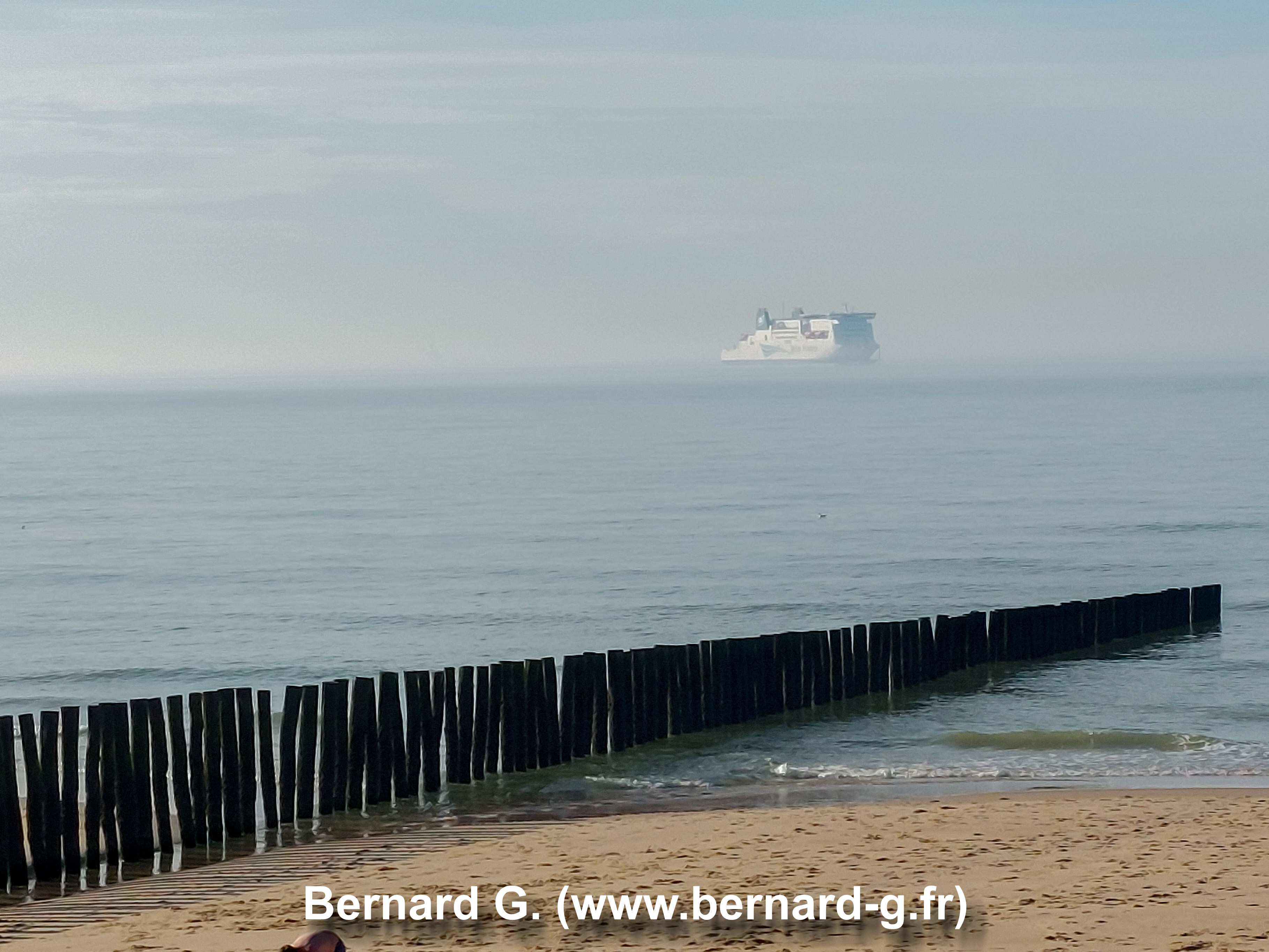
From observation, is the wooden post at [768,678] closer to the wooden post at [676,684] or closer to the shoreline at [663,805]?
the wooden post at [676,684]

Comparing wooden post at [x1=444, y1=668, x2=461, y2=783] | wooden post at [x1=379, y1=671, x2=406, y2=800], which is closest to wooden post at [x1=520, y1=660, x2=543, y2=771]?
wooden post at [x1=444, y1=668, x2=461, y2=783]

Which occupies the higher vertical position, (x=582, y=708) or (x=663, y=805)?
(x=582, y=708)

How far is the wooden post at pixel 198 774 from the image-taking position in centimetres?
1330

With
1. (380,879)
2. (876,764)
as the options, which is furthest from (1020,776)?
(380,879)

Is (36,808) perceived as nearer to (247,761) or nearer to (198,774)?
(198,774)

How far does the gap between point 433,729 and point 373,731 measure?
0.72 metres

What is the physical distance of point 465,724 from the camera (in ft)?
50.9

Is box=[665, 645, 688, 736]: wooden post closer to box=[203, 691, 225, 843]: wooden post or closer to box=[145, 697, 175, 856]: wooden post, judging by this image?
box=[203, 691, 225, 843]: wooden post

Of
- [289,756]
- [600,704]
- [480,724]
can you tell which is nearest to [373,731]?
[289,756]

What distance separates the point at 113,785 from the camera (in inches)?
500

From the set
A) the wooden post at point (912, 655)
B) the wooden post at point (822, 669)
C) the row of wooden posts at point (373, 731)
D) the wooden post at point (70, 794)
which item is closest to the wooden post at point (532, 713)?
the row of wooden posts at point (373, 731)

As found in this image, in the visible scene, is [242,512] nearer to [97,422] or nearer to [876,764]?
[876,764]

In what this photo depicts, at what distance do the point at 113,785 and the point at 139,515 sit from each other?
47902 millimetres

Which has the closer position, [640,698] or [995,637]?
[640,698]
